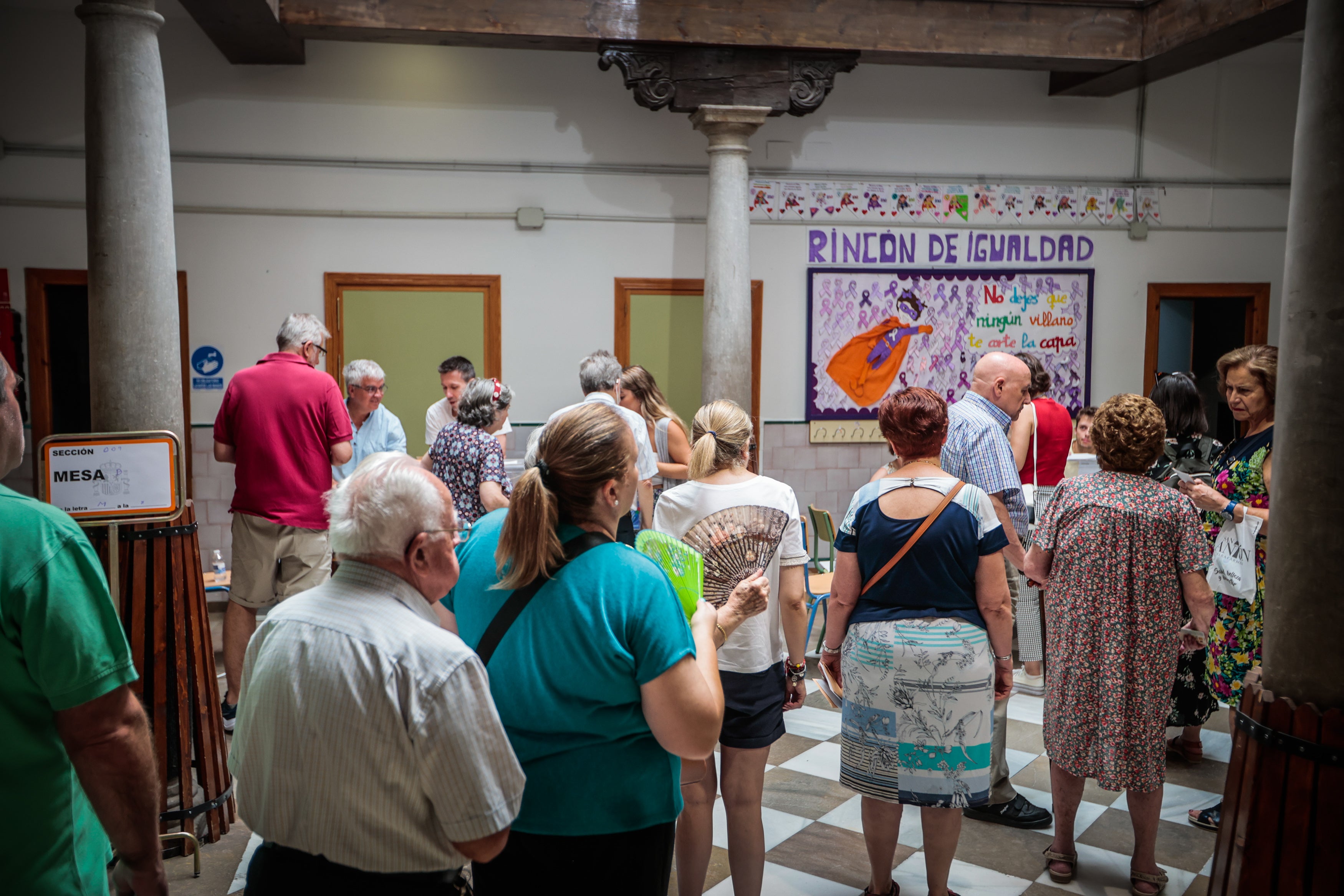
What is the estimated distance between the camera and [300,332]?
453cm

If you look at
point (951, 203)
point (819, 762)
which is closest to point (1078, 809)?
point (819, 762)

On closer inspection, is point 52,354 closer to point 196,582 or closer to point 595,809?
point 196,582

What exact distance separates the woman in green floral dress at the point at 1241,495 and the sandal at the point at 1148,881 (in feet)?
1.92

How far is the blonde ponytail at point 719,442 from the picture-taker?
9.50 feet

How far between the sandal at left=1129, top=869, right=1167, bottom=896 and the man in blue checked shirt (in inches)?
19.6

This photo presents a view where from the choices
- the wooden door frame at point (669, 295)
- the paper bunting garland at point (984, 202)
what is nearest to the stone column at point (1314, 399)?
the wooden door frame at point (669, 295)

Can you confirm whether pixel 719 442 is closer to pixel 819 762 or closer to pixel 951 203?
pixel 819 762

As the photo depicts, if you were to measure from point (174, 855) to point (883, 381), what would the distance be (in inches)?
235

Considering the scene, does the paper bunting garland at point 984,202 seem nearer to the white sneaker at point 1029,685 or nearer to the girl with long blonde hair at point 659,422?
the girl with long blonde hair at point 659,422

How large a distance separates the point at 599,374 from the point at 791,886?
9.22 ft

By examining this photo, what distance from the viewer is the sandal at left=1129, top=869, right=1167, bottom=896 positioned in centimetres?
310

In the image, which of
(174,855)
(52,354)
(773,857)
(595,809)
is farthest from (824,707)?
(52,354)

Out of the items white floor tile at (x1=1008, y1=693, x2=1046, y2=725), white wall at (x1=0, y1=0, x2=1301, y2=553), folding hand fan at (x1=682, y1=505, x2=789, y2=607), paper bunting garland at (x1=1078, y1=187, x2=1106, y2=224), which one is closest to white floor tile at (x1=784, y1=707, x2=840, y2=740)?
white floor tile at (x1=1008, y1=693, x2=1046, y2=725)

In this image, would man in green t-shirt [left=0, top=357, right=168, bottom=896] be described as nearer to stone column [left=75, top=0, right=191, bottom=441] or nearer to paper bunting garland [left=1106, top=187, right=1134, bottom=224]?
stone column [left=75, top=0, right=191, bottom=441]
